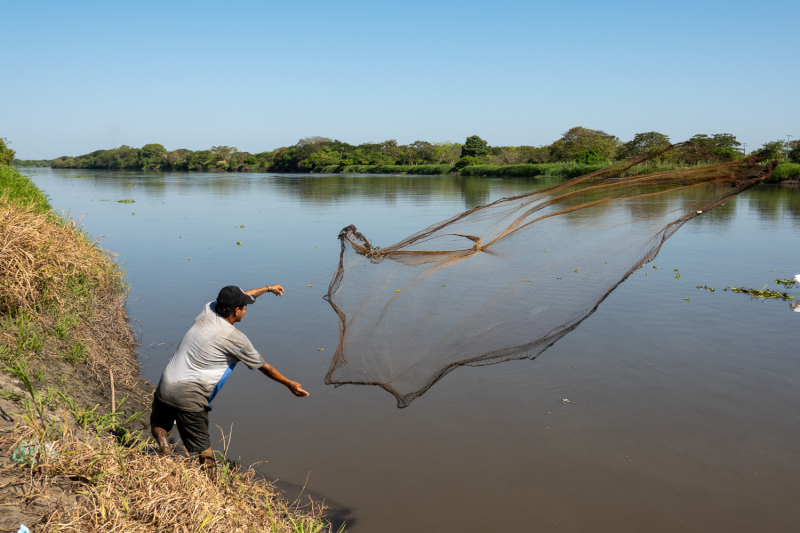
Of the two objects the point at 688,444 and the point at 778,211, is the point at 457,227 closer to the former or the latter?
the point at 688,444

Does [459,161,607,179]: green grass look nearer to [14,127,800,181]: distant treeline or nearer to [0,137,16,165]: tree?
[14,127,800,181]: distant treeline

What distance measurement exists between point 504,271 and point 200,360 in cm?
305

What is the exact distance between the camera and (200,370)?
3535 millimetres

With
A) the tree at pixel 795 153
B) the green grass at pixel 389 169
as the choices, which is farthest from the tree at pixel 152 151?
the tree at pixel 795 153

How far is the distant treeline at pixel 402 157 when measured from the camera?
64500 millimetres

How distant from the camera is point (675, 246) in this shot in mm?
15125

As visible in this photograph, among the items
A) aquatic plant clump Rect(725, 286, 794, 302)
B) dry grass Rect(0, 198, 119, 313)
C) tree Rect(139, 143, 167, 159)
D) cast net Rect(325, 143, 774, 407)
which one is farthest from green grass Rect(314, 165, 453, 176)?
cast net Rect(325, 143, 774, 407)

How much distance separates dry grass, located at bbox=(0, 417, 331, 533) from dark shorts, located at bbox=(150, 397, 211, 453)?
0.21 meters

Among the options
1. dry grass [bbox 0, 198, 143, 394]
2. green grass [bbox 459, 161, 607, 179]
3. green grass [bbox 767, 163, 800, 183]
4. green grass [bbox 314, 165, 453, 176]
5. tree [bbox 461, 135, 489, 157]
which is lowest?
dry grass [bbox 0, 198, 143, 394]

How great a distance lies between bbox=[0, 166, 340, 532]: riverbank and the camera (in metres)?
2.70

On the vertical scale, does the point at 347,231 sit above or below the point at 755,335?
above

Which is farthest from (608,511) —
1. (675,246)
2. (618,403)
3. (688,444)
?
(675,246)

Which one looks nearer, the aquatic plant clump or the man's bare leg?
the man's bare leg

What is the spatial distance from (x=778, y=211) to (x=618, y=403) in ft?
73.8
